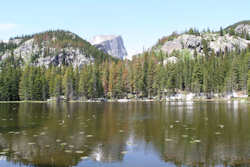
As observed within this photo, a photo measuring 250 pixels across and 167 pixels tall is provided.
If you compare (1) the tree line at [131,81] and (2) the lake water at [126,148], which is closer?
(2) the lake water at [126,148]

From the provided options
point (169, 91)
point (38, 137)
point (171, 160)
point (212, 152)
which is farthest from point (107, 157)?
point (169, 91)

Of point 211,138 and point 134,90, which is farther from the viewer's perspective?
point 134,90

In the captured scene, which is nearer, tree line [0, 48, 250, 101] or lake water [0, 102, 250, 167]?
lake water [0, 102, 250, 167]

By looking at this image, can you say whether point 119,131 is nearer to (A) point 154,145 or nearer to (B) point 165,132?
(B) point 165,132

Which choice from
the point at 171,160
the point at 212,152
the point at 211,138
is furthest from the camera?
the point at 211,138

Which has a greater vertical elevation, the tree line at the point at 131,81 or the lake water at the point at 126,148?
the tree line at the point at 131,81

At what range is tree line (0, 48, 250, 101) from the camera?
150 metres

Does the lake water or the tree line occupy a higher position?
the tree line

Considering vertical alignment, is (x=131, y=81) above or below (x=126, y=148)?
above

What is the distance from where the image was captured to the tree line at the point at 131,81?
150 meters

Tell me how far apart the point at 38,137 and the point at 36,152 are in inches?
Answer: 277

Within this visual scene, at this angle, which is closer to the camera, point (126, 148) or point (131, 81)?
point (126, 148)

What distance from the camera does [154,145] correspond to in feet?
81.3

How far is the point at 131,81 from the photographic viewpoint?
549 feet
